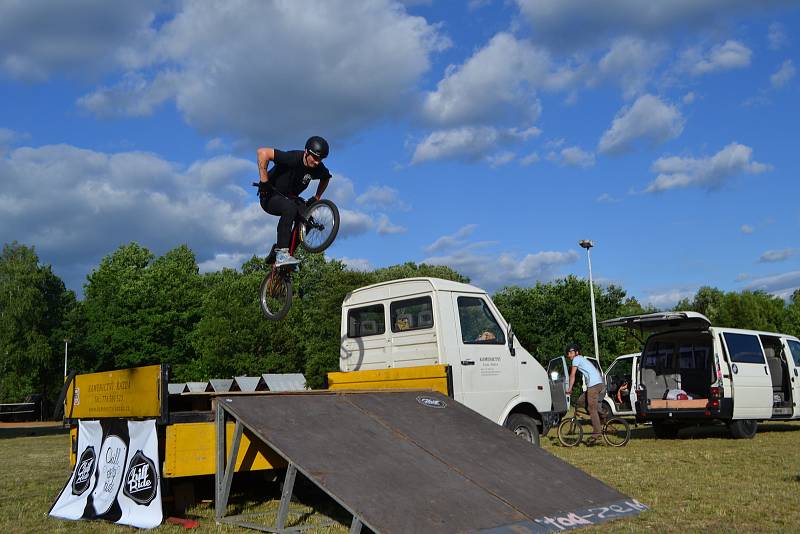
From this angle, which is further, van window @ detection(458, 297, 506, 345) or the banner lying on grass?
van window @ detection(458, 297, 506, 345)

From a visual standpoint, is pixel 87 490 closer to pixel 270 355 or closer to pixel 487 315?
pixel 487 315

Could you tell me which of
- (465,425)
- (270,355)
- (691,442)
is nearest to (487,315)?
(465,425)

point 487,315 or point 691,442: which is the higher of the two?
point 487,315

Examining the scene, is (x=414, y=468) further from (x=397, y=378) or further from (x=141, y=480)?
(x=397, y=378)

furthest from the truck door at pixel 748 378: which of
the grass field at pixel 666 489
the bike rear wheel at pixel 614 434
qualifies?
the bike rear wheel at pixel 614 434

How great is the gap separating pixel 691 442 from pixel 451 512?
31.6ft

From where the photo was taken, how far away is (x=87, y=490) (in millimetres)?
6828

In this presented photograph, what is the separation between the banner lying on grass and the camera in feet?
19.6

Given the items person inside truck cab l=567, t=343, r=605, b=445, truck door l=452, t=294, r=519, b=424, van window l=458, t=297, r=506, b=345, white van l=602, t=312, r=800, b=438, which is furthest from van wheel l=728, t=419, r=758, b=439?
van window l=458, t=297, r=506, b=345

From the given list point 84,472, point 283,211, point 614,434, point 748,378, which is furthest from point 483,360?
point 748,378

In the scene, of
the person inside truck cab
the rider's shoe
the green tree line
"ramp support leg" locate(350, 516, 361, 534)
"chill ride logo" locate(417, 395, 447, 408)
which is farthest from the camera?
the green tree line

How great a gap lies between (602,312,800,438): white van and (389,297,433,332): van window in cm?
590

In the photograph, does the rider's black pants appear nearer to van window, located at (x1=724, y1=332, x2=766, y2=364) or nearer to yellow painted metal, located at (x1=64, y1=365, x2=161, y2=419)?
yellow painted metal, located at (x1=64, y1=365, x2=161, y2=419)

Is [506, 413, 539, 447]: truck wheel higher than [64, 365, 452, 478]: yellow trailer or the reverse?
the reverse
